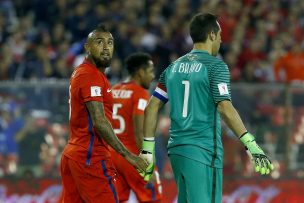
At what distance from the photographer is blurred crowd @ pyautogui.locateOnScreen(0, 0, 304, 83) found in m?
14.8

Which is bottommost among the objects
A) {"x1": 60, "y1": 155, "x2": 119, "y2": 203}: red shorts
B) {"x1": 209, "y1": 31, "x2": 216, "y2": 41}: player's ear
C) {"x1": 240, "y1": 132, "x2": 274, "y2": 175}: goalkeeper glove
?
{"x1": 60, "y1": 155, "x2": 119, "y2": 203}: red shorts

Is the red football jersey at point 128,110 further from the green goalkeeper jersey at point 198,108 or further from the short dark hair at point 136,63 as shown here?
the green goalkeeper jersey at point 198,108

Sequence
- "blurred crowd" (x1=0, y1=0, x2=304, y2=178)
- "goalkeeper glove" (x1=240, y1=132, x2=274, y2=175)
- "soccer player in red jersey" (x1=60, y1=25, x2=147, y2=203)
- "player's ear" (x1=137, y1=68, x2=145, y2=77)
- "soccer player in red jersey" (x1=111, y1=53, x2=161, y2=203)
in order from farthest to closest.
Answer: "blurred crowd" (x1=0, y1=0, x2=304, y2=178) → "player's ear" (x1=137, y1=68, x2=145, y2=77) → "soccer player in red jersey" (x1=111, y1=53, x2=161, y2=203) → "soccer player in red jersey" (x1=60, y1=25, x2=147, y2=203) → "goalkeeper glove" (x1=240, y1=132, x2=274, y2=175)

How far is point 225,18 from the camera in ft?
58.4

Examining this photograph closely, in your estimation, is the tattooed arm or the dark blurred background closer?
the tattooed arm

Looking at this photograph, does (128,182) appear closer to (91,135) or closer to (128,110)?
(128,110)

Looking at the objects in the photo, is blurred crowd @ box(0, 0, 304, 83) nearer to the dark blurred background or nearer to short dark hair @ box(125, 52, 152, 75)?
the dark blurred background

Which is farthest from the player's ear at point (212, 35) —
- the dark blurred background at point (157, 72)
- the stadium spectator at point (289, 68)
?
the stadium spectator at point (289, 68)

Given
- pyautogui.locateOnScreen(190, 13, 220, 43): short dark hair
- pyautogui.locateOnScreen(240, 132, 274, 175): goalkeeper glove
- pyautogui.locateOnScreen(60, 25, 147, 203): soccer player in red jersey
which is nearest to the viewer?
pyautogui.locateOnScreen(240, 132, 274, 175): goalkeeper glove

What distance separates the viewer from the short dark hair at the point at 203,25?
7402 millimetres

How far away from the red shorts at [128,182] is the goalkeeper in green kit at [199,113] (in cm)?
232

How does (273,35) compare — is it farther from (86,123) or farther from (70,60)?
(86,123)

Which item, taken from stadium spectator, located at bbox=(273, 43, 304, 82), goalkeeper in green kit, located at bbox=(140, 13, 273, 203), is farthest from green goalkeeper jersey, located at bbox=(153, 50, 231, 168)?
stadium spectator, located at bbox=(273, 43, 304, 82)

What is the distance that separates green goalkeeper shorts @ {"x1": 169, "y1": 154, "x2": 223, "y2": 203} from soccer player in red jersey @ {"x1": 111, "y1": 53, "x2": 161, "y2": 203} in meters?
2.16
